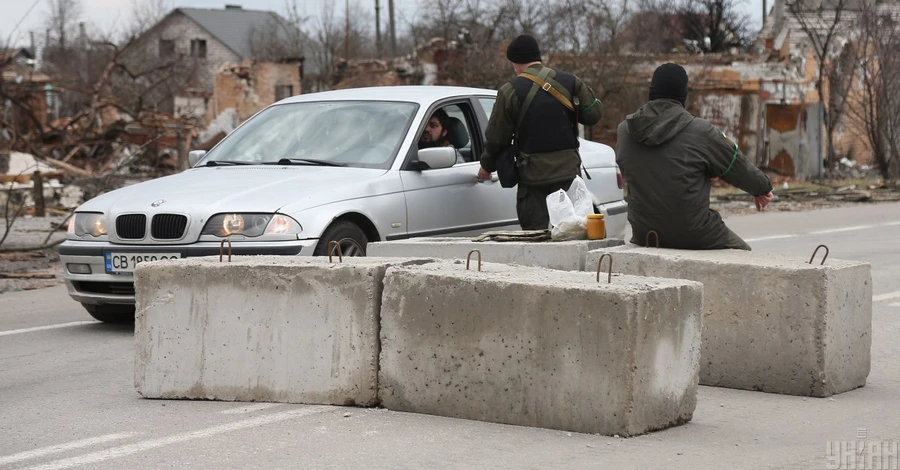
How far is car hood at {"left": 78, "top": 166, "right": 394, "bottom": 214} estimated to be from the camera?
301 inches

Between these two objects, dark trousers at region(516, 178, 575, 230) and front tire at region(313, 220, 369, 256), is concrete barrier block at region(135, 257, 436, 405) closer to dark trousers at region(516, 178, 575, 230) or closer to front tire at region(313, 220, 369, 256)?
front tire at region(313, 220, 369, 256)

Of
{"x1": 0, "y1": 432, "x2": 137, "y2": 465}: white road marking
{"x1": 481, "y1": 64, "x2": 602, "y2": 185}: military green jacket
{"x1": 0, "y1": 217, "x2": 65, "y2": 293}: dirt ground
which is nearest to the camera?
{"x1": 0, "y1": 432, "x2": 137, "y2": 465}: white road marking

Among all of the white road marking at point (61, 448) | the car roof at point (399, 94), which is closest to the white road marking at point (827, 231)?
the car roof at point (399, 94)

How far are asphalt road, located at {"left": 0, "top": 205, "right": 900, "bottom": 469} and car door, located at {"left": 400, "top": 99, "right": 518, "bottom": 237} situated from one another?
2.37m

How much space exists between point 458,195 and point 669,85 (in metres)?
2.43

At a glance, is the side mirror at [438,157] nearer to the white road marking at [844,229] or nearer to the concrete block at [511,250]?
the concrete block at [511,250]

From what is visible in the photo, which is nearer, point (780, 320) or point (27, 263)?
point (780, 320)

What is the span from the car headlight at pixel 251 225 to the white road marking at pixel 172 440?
76.4 inches

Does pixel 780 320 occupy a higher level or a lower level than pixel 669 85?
lower

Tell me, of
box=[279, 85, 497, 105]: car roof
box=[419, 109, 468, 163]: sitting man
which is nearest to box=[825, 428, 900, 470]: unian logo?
box=[419, 109, 468, 163]: sitting man

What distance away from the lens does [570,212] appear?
7.39 m

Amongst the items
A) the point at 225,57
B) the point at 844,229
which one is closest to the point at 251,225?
the point at 844,229

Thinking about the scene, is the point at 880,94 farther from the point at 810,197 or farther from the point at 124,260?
the point at 124,260

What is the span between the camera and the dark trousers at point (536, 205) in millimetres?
8254
